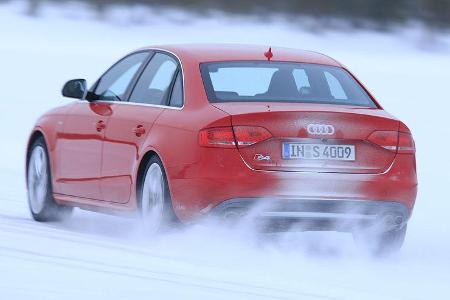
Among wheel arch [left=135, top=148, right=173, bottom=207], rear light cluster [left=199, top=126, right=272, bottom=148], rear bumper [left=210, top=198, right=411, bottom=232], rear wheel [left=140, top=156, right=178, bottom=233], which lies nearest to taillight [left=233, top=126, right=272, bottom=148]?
rear light cluster [left=199, top=126, right=272, bottom=148]

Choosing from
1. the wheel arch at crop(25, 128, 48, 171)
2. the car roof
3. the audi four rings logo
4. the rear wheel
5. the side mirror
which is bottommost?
the wheel arch at crop(25, 128, 48, 171)

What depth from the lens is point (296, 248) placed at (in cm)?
900

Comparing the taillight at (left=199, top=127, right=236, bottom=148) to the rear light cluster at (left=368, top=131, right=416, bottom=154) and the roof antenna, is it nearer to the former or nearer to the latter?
the rear light cluster at (left=368, top=131, right=416, bottom=154)

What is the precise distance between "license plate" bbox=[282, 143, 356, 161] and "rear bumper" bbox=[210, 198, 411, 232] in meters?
0.27

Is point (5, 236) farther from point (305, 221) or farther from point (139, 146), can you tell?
point (305, 221)

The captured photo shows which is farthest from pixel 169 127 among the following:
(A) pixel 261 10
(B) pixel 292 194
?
(A) pixel 261 10

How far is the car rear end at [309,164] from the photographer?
27.4 ft

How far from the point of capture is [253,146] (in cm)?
836

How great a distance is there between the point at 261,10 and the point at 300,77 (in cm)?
2731

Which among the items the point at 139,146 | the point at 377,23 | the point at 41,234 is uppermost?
the point at 139,146

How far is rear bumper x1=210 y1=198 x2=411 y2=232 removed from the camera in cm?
838

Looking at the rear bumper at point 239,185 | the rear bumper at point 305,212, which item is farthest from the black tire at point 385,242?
the rear bumper at point 239,185

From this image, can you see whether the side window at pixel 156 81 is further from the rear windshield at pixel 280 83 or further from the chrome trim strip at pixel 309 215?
the chrome trim strip at pixel 309 215

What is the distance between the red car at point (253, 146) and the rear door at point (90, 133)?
2 cm
